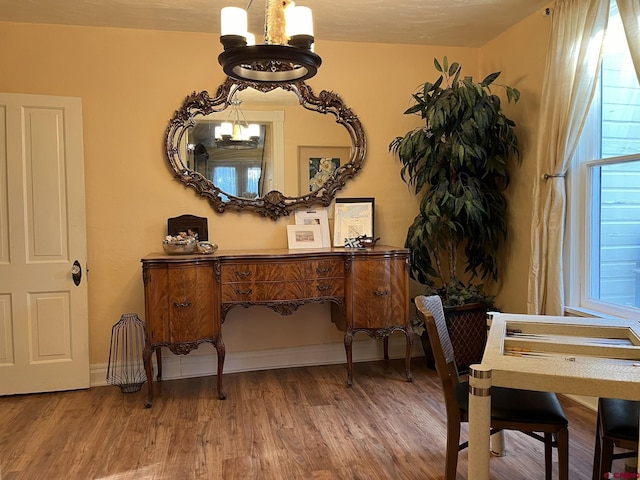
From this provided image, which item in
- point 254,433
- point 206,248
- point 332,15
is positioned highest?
point 332,15

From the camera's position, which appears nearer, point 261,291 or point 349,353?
point 261,291

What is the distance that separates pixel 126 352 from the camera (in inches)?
142

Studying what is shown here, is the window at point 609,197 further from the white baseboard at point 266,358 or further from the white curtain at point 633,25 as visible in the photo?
the white baseboard at point 266,358

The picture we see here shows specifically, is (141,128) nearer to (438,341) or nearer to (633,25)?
(438,341)

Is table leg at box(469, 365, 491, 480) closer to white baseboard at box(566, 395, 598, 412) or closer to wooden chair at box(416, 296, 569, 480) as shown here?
wooden chair at box(416, 296, 569, 480)

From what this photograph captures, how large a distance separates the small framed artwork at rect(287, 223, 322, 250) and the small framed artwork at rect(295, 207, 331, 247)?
0.10ft

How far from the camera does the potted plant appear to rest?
3.40m

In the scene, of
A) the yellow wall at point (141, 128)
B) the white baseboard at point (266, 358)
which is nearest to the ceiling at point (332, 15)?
the yellow wall at point (141, 128)

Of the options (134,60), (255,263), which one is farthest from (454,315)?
(134,60)

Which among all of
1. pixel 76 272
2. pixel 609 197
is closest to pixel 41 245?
pixel 76 272

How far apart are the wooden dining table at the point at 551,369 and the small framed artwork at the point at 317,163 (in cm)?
223

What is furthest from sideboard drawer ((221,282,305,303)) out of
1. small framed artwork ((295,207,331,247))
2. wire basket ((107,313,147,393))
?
wire basket ((107,313,147,393))

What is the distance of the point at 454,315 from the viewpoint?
350 cm

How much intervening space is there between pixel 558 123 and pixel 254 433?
2667 millimetres
